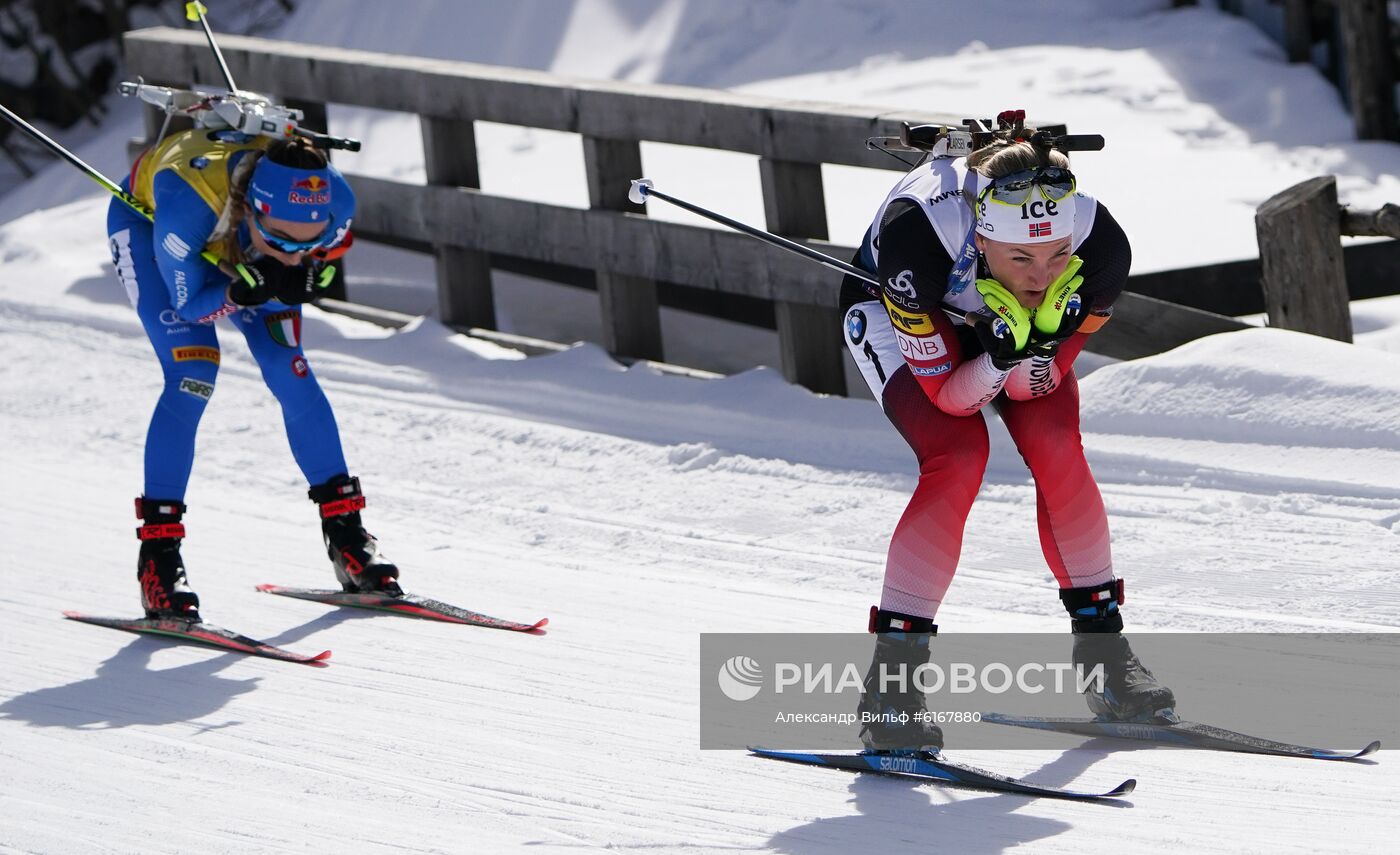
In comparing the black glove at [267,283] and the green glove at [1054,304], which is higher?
the black glove at [267,283]

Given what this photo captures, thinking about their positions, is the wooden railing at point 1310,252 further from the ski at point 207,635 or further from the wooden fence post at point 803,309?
the ski at point 207,635

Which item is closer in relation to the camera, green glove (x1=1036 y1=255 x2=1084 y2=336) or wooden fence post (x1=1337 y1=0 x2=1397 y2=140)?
green glove (x1=1036 y1=255 x2=1084 y2=336)

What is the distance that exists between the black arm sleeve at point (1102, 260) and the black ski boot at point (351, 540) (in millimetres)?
2474

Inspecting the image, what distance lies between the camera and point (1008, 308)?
3736 millimetres

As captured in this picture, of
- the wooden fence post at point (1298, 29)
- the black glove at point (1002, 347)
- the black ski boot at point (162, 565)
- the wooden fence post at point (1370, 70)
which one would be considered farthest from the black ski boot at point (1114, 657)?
the wooden fence post at point (1298, 29)

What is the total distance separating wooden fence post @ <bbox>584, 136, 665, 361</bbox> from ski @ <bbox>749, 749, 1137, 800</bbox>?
401cm

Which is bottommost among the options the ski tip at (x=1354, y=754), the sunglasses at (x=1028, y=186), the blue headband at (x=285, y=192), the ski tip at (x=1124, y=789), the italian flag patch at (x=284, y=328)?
the ski tip at (x=1124, y=789)

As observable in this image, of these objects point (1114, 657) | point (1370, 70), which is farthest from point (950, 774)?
point (1370, 70)

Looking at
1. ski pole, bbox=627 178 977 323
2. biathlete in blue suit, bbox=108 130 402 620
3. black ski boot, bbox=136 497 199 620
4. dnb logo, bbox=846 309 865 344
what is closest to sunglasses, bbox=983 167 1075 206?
ski pole, bbox=627 178 977 323

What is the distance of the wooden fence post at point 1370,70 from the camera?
Answer: 9.89 m

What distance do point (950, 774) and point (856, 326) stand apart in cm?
107

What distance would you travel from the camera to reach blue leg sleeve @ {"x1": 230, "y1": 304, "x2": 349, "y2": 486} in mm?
5406

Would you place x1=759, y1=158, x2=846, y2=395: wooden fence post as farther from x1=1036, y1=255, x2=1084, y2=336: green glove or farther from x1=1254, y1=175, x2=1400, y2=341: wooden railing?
x1=1036, y1=255, x2=1084, y2=336: green glove

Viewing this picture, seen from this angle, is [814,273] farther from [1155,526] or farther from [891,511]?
[1155,526]
